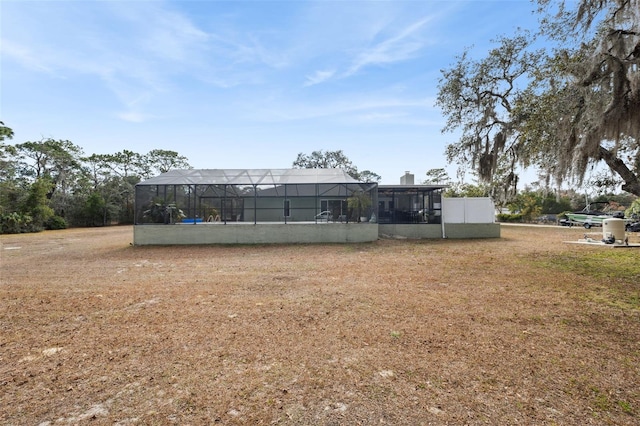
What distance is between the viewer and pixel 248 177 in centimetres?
1459

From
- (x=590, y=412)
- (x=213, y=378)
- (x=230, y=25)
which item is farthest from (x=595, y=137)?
(x=230, y=25)

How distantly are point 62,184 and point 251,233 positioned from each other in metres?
26.0

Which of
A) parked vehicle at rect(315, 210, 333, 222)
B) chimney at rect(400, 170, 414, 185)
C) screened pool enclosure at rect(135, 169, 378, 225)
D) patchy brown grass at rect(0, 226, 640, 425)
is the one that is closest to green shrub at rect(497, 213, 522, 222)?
chimney at rect(400, 170, 414, 185)

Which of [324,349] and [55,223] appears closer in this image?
[324,349]

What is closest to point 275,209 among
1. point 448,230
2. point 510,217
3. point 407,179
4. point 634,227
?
point 407,179

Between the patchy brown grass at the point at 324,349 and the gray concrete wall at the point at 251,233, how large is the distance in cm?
582

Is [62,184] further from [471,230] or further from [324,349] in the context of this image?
[324,349]

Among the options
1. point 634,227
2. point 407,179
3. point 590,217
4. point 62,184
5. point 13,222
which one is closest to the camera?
point 634,227

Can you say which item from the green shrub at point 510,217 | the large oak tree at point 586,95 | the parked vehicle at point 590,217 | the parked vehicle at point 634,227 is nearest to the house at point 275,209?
the large oak tree at point 586,95

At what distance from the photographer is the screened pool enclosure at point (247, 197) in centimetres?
1296

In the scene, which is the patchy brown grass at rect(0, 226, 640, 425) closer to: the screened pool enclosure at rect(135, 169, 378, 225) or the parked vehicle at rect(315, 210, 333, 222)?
the screened pool enclosure at rect(135, 169, 378, 225)

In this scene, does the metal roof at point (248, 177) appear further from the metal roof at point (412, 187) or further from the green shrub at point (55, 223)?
the green shrub at point (55, 223)

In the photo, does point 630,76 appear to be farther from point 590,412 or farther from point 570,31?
point 590,412

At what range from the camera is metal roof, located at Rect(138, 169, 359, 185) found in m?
13.7
